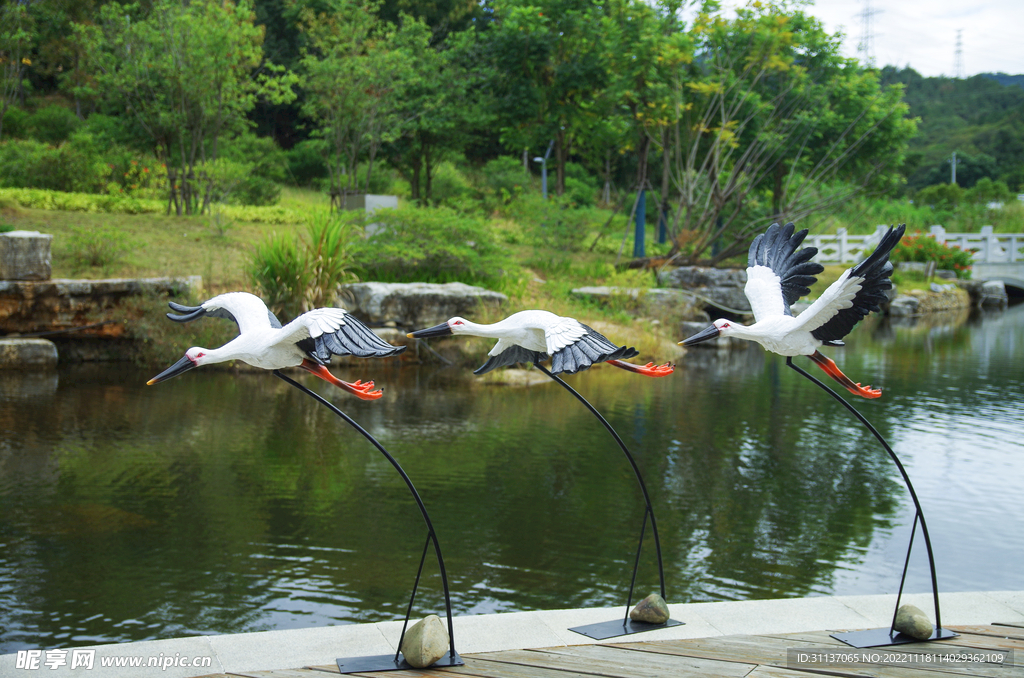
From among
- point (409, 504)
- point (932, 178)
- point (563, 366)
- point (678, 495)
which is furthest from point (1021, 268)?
point (563, 366)

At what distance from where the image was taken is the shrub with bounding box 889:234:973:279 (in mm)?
→ 21438

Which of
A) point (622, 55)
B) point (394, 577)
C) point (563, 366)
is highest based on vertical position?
point (622, 55)

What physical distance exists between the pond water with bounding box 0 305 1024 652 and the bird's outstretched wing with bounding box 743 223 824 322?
1.89 m

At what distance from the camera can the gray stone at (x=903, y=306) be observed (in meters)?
19.4

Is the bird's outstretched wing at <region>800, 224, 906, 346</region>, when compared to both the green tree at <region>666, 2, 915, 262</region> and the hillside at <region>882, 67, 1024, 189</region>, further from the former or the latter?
the hillside at <region>882, 67, 1024, 189</region>

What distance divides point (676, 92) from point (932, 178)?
26.2 metres

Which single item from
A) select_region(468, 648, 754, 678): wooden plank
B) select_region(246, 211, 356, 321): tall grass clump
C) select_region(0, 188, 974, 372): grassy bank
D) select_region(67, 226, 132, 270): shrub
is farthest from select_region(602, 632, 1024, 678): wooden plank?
select_region(67, 226, 132, 270): shrub

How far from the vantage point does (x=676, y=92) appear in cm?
1569

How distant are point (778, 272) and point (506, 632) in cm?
195

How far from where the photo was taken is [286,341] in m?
2.87

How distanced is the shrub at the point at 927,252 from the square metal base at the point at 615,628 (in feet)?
66.5

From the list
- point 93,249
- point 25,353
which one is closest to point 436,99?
point 93,249

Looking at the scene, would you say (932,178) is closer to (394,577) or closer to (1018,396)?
(1018,396)

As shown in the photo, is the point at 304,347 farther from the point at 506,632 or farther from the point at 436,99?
the point at 436,99
